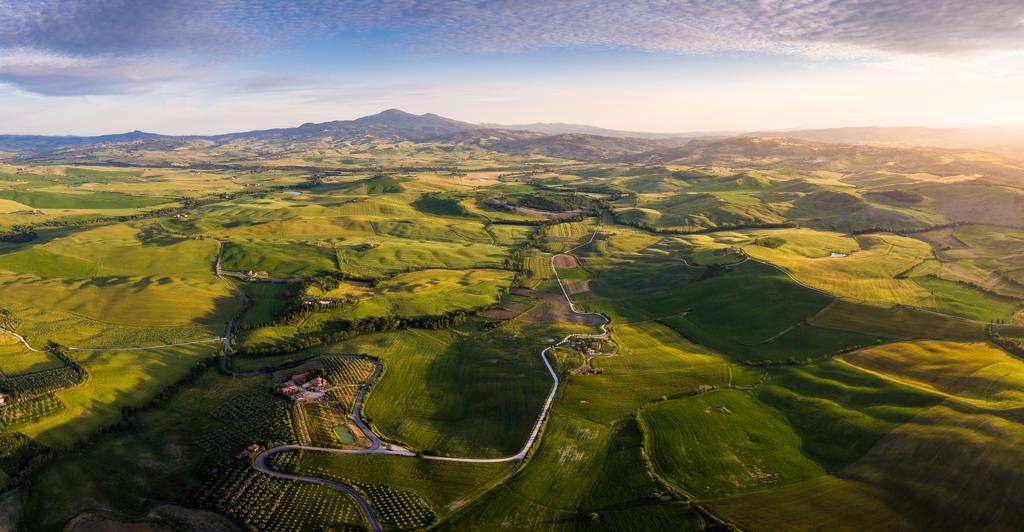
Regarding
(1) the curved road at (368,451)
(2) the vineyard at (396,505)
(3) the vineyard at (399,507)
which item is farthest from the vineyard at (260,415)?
(3) the vineyard at (399,507)

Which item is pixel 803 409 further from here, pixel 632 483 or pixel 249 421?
pixel 249 421

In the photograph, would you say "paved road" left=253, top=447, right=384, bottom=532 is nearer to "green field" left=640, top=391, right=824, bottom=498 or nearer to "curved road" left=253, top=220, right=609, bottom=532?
"curved road" left=253, top=220, right=609, bottom=532

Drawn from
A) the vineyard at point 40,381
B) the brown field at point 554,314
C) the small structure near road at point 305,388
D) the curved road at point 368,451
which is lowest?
the brown field at point 554,314

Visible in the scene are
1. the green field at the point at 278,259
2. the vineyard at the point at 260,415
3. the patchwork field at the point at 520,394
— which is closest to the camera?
the patchwork field at the point at 520,394

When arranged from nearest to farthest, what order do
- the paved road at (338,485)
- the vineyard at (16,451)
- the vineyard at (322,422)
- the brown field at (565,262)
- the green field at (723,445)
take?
the paved road at (338,485) → the green field at (723,445) → the vineyard at (16,451) → the vineyard at (322,422) → the brown field at (565,262)

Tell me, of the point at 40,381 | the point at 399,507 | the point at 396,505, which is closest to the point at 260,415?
the point at 396,505

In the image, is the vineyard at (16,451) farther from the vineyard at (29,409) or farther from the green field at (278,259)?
the green field at (278,259)
